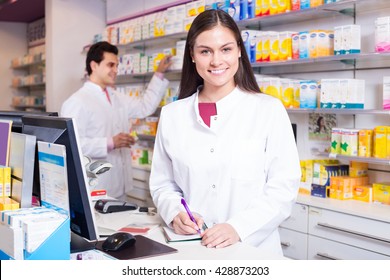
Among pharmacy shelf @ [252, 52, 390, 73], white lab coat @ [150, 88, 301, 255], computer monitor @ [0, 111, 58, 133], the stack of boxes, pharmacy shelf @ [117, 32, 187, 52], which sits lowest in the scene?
the stack of boxes

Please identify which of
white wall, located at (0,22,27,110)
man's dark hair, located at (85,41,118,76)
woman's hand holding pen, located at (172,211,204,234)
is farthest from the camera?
white wall, located at (0,22,27,110)

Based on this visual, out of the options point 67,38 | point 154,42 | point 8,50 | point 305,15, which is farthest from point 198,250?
point 8,50

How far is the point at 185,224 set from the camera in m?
2.01

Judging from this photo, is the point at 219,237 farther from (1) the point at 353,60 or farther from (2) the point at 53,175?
(1) the point at 353,60

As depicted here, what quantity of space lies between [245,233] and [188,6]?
10.5 feet

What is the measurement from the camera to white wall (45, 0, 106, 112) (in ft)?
22.3

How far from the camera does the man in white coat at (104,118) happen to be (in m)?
4.13

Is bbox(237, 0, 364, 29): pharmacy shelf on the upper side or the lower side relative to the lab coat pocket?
upper

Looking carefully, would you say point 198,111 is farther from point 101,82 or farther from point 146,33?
point 146,33

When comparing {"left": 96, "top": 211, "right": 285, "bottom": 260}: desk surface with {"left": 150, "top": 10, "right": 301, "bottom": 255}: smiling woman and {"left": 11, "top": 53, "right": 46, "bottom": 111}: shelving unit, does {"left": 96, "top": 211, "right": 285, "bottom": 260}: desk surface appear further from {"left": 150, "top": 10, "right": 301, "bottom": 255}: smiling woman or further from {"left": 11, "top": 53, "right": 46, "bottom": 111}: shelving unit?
{"left": 11, "top": 53, "right": 46, "bottom": 111}: shelving unit

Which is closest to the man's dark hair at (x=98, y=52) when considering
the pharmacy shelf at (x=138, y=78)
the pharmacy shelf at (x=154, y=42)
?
the pharmacy shelf at (x=154, y=42)

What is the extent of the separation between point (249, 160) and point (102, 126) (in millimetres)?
2370

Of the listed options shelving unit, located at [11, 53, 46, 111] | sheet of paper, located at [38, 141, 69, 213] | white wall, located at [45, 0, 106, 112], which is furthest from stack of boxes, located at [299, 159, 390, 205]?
shelving unit, located at [11, 53, 46, 111]

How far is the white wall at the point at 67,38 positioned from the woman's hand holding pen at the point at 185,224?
524cm
